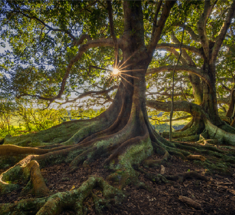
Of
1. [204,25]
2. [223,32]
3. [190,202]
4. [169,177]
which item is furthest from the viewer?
[204,25]

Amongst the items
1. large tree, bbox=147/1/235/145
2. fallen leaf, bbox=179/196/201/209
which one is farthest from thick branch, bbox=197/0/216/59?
fallen leaf, bbox=179/196/201/209

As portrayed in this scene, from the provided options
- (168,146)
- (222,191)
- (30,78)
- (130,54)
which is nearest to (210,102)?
(168,146)

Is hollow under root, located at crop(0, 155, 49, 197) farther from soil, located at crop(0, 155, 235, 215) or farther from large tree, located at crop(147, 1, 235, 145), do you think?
large tree, located at crop(147, 1, 235, 145)

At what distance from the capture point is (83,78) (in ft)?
25.4

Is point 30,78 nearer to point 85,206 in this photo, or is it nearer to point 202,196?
point 85,206

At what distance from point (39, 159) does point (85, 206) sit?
6.28ft

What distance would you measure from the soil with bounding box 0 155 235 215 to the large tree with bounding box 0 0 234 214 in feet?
0.72

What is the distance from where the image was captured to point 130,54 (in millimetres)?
5645

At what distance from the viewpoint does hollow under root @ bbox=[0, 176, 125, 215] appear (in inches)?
68.8

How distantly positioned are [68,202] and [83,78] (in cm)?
672

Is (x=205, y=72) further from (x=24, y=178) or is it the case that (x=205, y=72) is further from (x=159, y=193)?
(x=24, y=178)

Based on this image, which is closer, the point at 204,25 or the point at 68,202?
the point at 68,202

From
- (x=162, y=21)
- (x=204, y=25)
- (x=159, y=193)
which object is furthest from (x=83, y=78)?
(x=204, y=25)

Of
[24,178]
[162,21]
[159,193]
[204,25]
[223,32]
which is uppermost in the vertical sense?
[204,25]
